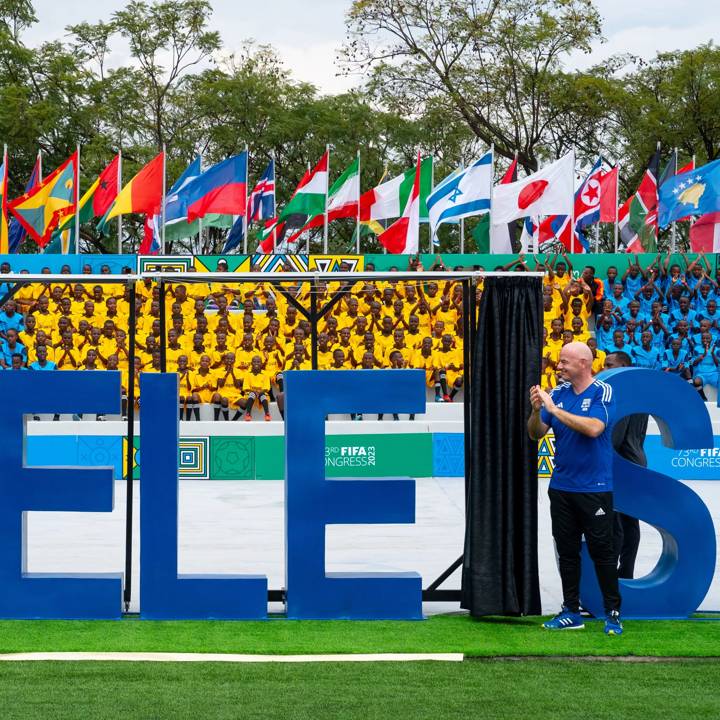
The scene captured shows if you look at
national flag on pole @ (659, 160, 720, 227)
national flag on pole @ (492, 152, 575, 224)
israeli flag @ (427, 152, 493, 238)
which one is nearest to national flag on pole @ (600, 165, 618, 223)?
national flag on pole @ (659, 160, 720, 227)

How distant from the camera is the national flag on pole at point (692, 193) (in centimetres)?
2473

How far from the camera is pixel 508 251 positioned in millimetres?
27359

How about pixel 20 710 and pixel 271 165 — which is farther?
pixel 271 165

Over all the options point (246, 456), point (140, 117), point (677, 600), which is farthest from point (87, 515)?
point (140, 117)

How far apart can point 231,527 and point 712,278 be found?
15249 millimetres

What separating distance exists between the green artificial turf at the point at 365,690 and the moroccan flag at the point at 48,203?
21.4 meters

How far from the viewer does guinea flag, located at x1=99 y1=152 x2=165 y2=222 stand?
27016mm

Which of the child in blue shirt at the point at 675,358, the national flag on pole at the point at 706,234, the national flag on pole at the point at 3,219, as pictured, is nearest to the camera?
the child in blue shirt at the point at 675,358

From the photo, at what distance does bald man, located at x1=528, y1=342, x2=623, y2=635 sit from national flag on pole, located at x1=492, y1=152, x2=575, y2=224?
1797 centimetres

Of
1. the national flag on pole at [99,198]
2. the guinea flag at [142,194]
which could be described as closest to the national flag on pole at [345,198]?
the guinea flag at [142,194]

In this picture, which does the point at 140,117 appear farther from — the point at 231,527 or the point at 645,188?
the point at 231,527

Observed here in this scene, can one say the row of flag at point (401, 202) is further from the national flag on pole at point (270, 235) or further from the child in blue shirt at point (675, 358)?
the child in blue shirt at point (675, 358)

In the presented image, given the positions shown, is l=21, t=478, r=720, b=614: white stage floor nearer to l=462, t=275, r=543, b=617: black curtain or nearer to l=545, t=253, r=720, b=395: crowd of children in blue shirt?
l=462, t=275, r=543, b=617: black curtain

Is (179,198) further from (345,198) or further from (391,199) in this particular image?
(391,199)
